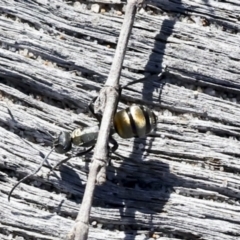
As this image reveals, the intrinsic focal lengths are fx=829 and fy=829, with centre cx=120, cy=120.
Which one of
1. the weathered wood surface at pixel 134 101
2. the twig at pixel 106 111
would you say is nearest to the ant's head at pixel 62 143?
the weathered wood surface at pixel 134 101

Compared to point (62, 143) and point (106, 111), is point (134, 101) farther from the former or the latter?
point (62, 143)

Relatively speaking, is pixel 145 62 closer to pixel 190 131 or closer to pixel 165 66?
pixel 165 66

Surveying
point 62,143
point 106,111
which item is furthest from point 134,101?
point 62,143

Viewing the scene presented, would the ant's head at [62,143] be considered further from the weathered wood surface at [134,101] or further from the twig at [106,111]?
the twig at [106,111]

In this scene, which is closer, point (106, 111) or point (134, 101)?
point (106, 111)

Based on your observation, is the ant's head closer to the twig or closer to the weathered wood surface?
the weathered wood surface

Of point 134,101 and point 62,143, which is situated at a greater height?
point 134,101
